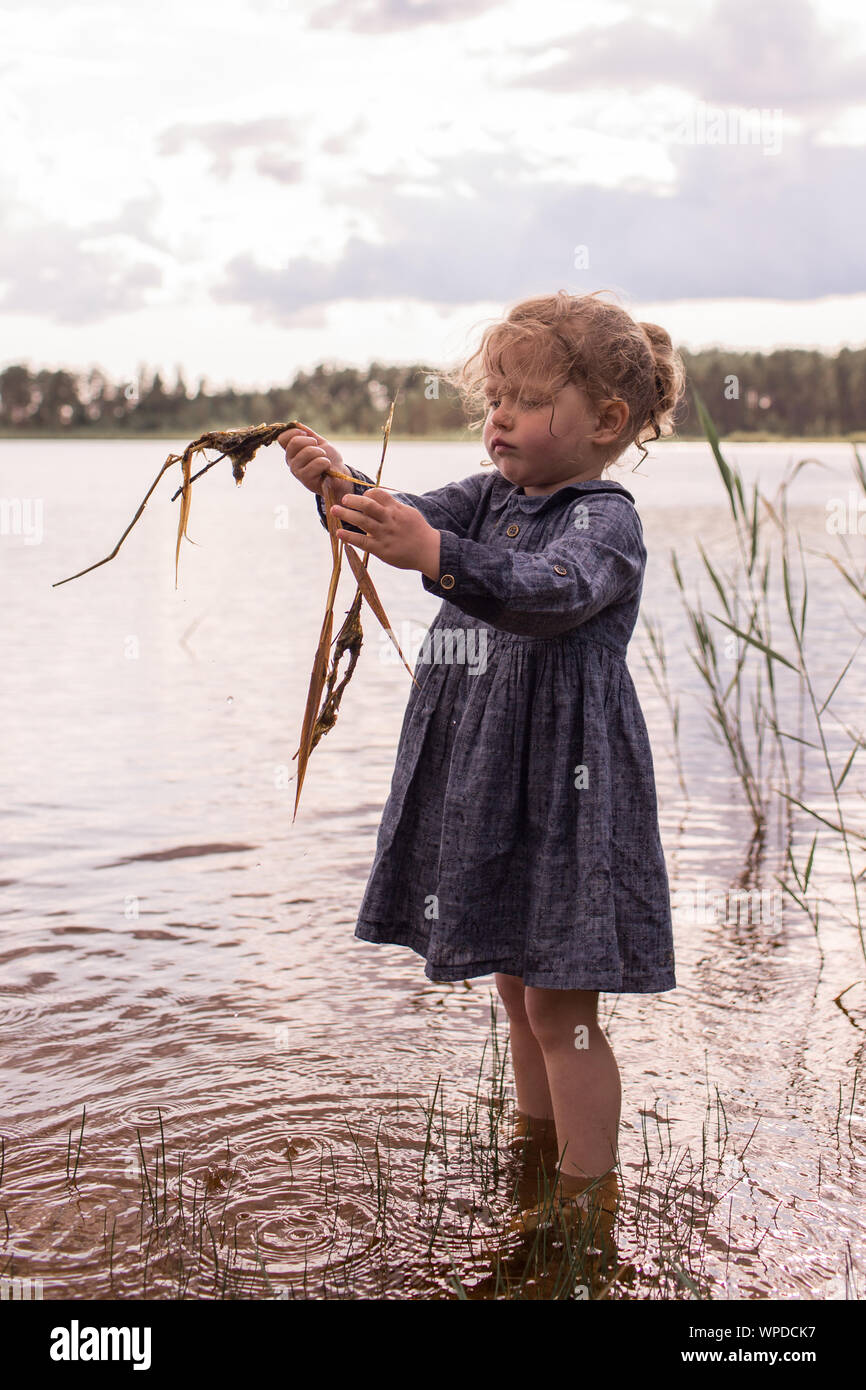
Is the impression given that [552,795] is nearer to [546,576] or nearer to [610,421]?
[546,576]

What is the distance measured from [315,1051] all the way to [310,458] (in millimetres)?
1597

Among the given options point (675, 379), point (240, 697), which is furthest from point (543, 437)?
point (240, 697)

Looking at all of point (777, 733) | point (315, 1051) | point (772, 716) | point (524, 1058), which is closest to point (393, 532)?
point (524, 1058)

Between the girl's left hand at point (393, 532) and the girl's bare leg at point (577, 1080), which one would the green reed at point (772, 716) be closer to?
the girl's bare leg at point (577, 1080)

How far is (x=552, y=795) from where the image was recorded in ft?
8.14

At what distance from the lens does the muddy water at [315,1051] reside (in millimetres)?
2451

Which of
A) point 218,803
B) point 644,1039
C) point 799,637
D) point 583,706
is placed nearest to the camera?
point 583,706

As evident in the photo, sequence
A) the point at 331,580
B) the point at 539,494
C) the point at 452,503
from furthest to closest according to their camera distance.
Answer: the point at 452,503
the point at 539,494
the point at 331,580

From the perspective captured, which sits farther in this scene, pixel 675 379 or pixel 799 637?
pixel 799 637

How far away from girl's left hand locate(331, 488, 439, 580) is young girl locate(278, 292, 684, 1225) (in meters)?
0.22

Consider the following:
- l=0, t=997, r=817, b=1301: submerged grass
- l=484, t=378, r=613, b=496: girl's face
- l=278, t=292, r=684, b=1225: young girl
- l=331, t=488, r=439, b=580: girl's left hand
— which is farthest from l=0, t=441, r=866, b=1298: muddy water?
l=331, t=488, r=439, b=580: girl's left hand
